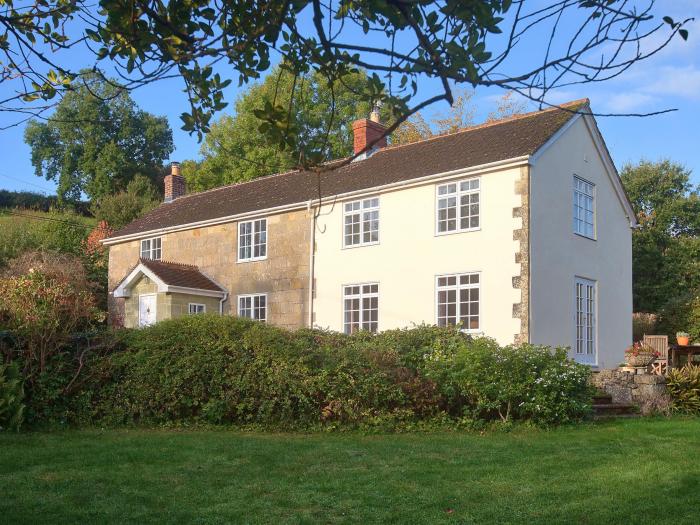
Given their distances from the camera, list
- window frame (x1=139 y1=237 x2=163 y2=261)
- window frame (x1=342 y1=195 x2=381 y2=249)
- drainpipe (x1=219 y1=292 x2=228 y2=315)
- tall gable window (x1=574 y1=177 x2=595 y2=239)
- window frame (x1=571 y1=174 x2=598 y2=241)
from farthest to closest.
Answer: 1. window frame (x1=139 y1=237 x2=163 y2=261)
2. drainpipe (x1=219 y1=292 x2=228 y2=315)
3. window frame (x1=342 y1=195 x2=381 y2=249)
4. tall gable window (x1=574 y1=177 x2=595 y2=239)
5. window frame (x1=571 y1=174 x2=598 y2=241)

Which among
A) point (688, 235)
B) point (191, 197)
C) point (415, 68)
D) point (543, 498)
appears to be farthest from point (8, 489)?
point (688, 235)

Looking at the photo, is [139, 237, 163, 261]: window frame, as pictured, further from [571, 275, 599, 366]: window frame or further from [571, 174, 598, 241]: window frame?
[571, 275, 599, 366]: window frame

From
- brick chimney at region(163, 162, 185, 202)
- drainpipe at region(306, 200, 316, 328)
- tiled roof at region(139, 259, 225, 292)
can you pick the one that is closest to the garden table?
drainpipe at region(306, 200, 316, 328)

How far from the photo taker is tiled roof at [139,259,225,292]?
2362 centimetres

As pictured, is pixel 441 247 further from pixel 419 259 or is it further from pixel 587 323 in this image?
pixel 587 323

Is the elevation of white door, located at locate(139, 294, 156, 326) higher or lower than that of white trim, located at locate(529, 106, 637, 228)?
lower

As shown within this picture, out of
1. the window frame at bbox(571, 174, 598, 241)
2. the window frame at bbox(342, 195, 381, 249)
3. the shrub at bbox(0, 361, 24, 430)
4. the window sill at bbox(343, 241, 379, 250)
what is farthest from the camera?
the window frame at bbox(342, 195, 381, 249)

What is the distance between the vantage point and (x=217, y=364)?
13023 mm

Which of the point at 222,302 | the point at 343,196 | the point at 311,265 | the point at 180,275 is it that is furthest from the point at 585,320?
the point at 180,275

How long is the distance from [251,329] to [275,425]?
6.03 ft

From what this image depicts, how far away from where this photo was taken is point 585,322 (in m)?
19.7

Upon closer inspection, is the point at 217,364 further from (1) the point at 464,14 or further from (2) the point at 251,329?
(1) the point at 464,14

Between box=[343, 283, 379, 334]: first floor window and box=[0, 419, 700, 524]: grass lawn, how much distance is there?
29.6ft

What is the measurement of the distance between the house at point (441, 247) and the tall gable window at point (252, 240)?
0.05m
